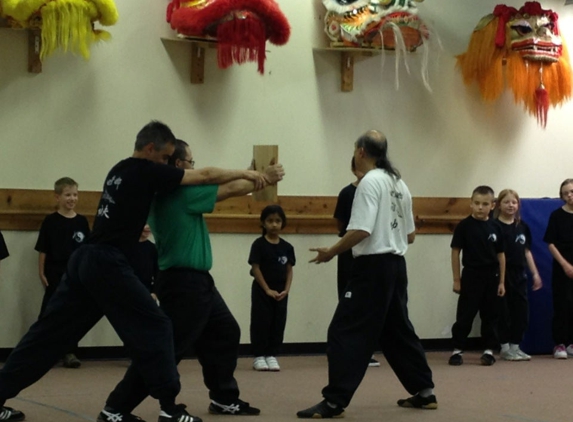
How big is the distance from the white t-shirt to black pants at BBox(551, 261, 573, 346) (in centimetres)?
376

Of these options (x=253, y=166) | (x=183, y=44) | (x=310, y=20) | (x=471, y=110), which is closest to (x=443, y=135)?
(x=471, y=110)

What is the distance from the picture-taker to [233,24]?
760 cm

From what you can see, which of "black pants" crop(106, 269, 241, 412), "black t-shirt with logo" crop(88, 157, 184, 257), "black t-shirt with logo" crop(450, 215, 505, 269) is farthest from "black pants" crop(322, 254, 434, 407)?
"black t-shirt with logo" crop(450, 215, 505, 269)

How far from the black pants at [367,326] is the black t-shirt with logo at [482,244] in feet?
9.81

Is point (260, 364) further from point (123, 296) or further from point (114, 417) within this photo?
point (123, 296)

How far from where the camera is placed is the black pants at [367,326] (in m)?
5.13

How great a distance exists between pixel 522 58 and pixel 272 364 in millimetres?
3741

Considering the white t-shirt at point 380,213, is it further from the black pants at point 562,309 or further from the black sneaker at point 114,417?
the black pants at point 562,309

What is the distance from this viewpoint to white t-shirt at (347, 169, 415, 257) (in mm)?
5141

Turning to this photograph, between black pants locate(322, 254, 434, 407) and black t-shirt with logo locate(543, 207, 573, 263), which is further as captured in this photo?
black t-shirt with logo locate(543, 207, 573, 263)

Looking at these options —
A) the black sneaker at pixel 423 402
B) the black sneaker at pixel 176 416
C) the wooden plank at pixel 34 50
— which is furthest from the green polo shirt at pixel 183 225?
the wooden plank at pixel 34 50

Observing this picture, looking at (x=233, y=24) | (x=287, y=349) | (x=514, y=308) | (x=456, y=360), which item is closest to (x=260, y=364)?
(x=287, y=349)

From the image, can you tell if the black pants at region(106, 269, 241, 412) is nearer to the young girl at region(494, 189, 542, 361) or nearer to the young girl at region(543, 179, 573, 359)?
the young girl at region(494, 189, 542, 361)

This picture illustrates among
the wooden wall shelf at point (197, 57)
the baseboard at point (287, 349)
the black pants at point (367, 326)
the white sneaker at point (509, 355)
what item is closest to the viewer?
the black pants at point (367, 326)
